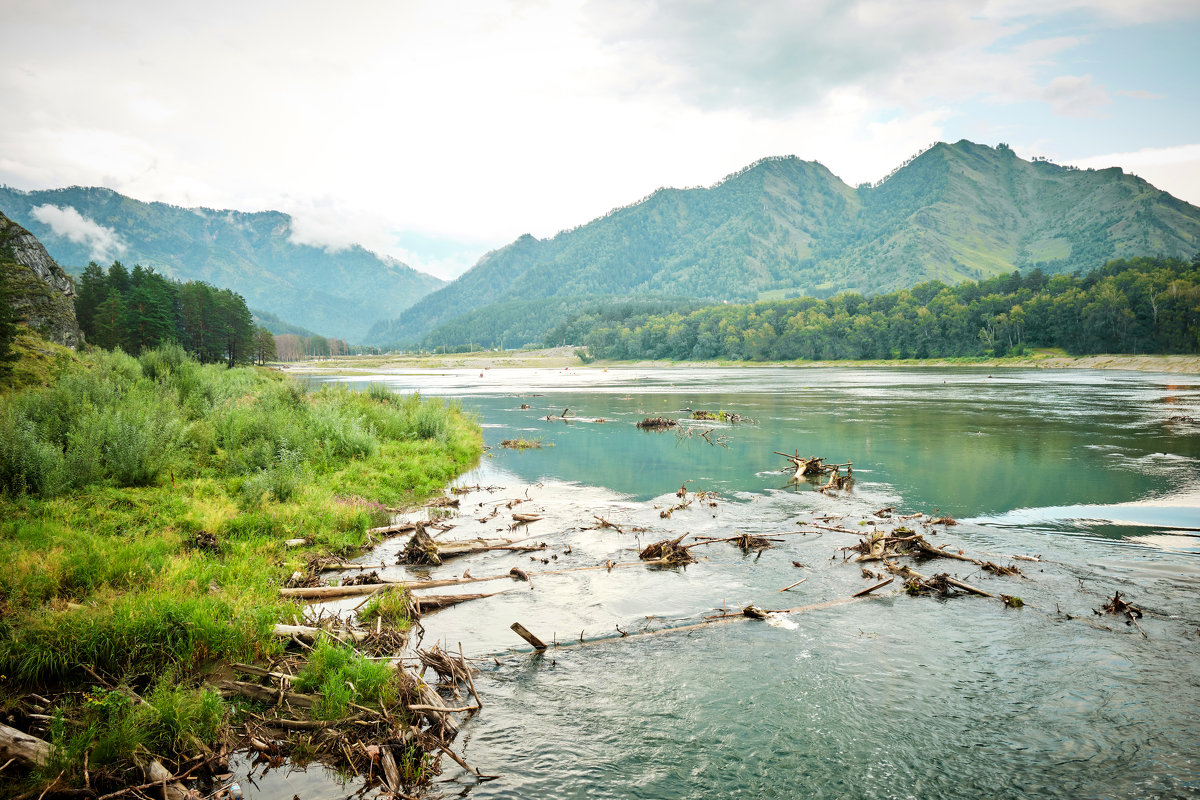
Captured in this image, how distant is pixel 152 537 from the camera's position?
12.0 meters

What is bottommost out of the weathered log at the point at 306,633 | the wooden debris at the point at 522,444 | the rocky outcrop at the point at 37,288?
the wooden debris at the point at 522,444

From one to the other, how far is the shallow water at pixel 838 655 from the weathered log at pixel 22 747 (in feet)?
13.4

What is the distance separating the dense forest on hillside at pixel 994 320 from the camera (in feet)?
367

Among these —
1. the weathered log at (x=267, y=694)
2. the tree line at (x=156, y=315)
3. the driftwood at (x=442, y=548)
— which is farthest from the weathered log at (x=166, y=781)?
the tree line at (x=156, y=315)

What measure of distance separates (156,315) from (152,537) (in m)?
69.7

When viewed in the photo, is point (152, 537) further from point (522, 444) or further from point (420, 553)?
point (522, 444)

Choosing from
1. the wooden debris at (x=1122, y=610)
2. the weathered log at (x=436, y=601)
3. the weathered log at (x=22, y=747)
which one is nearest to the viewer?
the weathered log at (x=22, y=747)

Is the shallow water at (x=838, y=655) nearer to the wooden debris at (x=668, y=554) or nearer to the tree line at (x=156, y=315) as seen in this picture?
the wooden debris at (x=668, y=554)

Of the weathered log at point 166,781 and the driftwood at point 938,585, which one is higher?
the weathered log at point 166,781

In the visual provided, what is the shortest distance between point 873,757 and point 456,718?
18.4 ft

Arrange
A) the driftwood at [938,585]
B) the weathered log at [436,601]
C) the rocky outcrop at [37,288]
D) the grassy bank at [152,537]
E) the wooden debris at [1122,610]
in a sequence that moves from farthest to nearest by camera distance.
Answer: the rocky outcrop at [37,288] → the driftwood at [938,585] → the weathered log at [436,601] → the wooden debris at [1122,610] → the grassy bank at [152,537]

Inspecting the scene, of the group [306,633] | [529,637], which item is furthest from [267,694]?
[529,637]

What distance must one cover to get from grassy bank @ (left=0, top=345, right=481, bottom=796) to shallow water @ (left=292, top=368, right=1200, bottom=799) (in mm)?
3095

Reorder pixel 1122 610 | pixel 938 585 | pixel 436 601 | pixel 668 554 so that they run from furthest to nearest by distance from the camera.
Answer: pixel 668 554
pixel 938 585
pixel 436 601
pixel 1122 610
